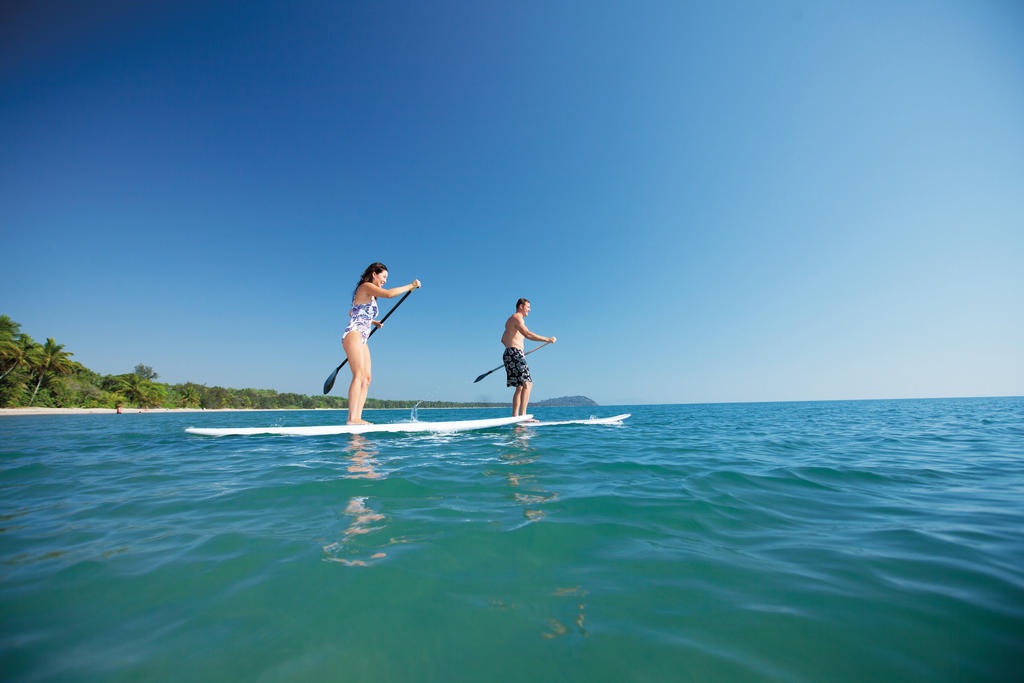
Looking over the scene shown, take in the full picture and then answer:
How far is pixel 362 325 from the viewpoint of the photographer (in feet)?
21.4

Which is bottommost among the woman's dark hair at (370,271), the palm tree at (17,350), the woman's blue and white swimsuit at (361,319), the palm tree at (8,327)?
the woman's blue and white swimsuit at (361,319)

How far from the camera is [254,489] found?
315 centimetres

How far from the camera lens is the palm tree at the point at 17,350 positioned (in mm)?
32406

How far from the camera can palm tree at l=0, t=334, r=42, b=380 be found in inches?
1276

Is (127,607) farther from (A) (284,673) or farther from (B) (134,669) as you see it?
(A) (284,673)

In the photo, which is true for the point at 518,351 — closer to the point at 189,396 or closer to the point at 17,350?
the point at 17,350

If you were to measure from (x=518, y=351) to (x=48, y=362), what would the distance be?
5364 cm

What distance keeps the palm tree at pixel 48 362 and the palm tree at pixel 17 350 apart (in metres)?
0.46

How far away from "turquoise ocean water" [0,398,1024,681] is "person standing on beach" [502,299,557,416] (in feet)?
17.0

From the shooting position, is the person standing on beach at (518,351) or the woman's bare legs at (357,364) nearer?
the woman's bare legs at (357,364)

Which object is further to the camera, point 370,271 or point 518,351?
point 518,351

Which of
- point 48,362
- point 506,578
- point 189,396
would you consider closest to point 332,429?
point 506,578

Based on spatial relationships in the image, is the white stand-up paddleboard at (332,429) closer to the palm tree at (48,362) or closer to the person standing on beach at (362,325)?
the person standing on beach at (362,325)

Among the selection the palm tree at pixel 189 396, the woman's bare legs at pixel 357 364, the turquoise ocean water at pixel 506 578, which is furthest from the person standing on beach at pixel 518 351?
the palm tree at pixel 189 396
